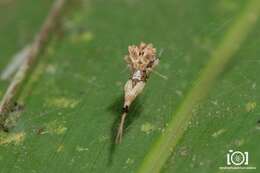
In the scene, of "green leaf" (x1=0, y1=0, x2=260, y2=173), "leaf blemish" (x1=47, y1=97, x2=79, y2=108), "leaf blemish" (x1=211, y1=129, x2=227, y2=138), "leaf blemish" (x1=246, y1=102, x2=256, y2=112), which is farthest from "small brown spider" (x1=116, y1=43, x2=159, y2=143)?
"leaf blemish" (x1=246, y1=102, x2=256, y2=112)

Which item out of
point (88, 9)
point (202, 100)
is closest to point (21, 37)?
point (88, 9)

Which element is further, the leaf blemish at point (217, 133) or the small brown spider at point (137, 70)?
the small brown spider at point (137, 70)

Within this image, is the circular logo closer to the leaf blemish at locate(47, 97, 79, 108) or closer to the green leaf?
the green leaf

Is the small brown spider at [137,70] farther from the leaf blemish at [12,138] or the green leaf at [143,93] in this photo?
the leaf blemish at [12,138]

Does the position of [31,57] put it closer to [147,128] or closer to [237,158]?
[147,128]
